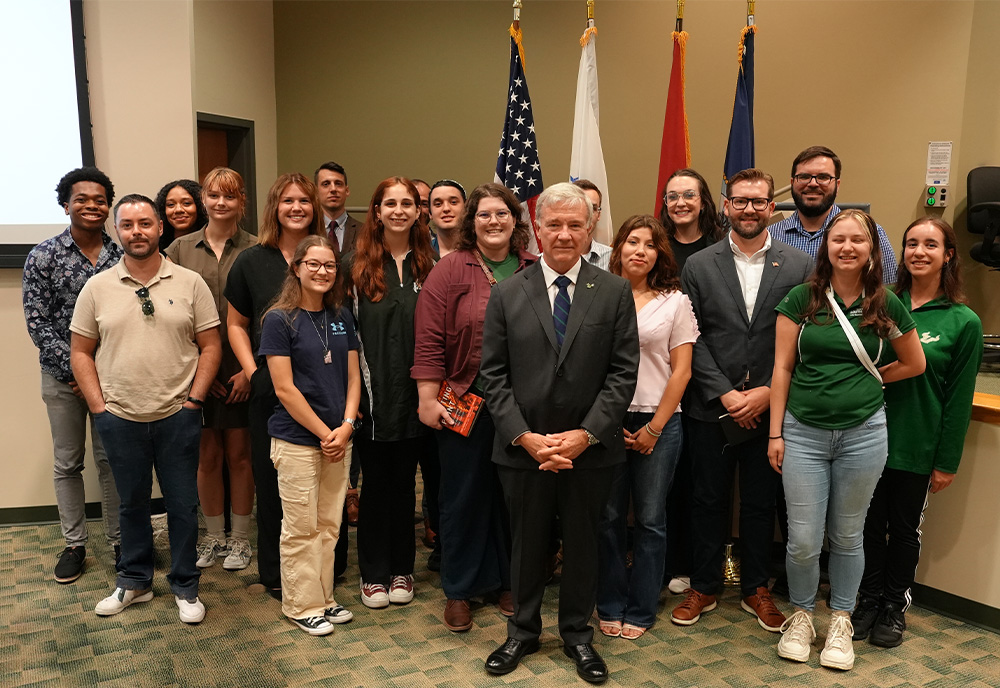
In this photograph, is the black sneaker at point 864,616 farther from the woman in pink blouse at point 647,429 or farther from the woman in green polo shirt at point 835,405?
the woman in pink blouse at point 647,429

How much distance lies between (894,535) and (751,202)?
4.37 feet

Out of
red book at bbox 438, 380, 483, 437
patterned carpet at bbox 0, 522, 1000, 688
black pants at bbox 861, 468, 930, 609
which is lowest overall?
patterned carpet at bbox 0, 522, 1000, 688

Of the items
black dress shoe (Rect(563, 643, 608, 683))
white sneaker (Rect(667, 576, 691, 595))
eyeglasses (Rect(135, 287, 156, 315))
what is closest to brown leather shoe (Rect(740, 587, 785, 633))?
white sneaker (Rect(667, 576, 691, 595))

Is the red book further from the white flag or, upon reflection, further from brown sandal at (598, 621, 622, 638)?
the white flag

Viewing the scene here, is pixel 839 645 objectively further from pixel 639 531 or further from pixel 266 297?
pixel 266 297

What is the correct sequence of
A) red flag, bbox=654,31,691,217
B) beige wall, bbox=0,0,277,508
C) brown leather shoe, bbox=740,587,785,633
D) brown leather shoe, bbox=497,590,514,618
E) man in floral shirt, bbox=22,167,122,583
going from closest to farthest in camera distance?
brown leather shoe, bbox=740,587,785,633 → brown leather shoe, bbox=497,590,514,618 → man in floral shirt, bbox=22,167,122,583 → beige wall, bbox=0,0,277,508 → red flag, bbox=654,31,691,217

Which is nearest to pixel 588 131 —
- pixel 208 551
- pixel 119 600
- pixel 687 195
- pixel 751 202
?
pixel 687 195

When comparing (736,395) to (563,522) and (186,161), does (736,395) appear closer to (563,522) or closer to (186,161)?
(563,522)

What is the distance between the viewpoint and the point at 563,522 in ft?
8.66

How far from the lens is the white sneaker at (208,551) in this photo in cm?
354

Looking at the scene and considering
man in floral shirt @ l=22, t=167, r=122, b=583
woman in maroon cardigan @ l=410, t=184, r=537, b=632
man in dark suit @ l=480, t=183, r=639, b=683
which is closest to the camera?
man in dark suit @ l=480, t=183, r=639, b=683

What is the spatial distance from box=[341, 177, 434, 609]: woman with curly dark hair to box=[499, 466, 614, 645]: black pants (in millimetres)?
588

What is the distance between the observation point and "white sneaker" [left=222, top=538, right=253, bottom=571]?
3.50 meters

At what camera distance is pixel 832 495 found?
9.10 feet
